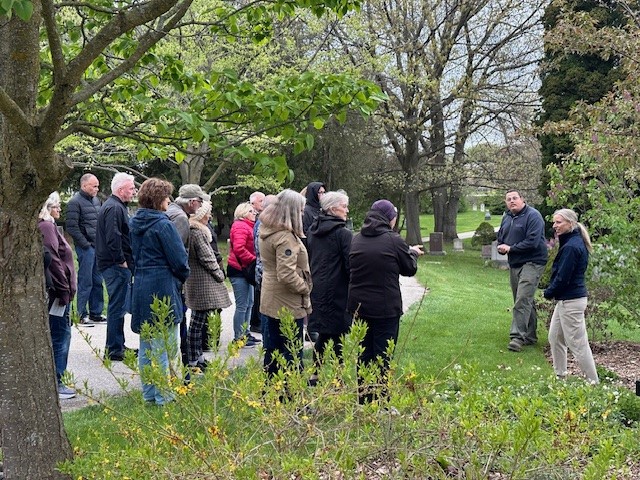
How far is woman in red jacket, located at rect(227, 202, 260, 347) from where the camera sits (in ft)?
29.1

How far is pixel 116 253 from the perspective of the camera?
812 cm

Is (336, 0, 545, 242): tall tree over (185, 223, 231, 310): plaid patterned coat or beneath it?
over

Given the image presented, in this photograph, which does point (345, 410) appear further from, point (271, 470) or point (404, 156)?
point (404, 156)

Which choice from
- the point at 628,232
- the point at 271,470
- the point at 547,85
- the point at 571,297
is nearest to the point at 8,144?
the point at 271,470

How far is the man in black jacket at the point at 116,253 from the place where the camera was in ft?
26.0

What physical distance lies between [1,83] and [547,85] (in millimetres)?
25966

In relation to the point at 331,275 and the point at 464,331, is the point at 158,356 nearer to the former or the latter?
the point at 331,275

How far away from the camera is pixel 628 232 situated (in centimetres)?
925

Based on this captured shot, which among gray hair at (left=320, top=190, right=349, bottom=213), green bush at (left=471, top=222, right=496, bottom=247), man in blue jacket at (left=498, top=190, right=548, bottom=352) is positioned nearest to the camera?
gray hair at (left=320, top=190, right=349, bottom=213)

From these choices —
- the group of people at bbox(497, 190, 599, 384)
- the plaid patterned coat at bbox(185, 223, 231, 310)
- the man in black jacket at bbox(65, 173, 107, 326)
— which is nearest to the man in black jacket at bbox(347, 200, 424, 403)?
the plaid patterned coat at bbox(185, 223, 231, 310)

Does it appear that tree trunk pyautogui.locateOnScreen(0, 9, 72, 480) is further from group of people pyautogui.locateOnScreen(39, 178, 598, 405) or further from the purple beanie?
the purple beanie

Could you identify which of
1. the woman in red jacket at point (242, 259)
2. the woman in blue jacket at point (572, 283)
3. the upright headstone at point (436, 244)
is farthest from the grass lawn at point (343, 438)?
the upright headstone at point (436, 244)

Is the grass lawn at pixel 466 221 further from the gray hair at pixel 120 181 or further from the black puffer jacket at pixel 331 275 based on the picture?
the black puffer jacket at pixel 331 275

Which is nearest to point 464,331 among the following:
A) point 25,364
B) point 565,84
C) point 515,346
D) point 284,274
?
point 515,346
